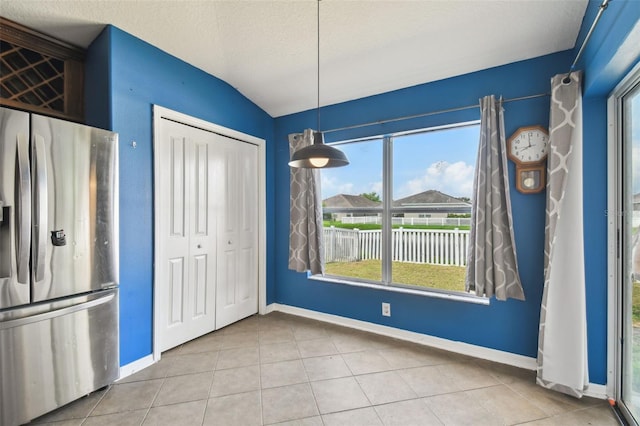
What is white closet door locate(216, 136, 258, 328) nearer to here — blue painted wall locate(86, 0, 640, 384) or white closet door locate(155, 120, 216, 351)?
white closet door locate(155, 120, 216, 351)

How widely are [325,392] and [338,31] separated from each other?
2.67 m

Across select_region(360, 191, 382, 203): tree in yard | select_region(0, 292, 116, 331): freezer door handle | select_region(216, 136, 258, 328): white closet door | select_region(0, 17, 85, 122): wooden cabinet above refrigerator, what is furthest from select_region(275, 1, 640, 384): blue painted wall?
select_region(0, 17, 85, 122): wooden cabinet above refrigerator

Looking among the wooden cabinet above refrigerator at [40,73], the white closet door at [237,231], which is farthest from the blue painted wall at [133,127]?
the white closet door at [237,231]

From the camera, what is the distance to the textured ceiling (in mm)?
1872

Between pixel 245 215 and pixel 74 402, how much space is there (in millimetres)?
2050

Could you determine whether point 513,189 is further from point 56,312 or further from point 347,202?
point 56,312

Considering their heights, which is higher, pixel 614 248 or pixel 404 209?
pixel 404 209

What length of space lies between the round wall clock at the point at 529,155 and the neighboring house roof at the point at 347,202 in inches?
49.7

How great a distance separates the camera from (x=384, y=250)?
2949 millimetres

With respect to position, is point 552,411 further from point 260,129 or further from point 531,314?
point 260,129

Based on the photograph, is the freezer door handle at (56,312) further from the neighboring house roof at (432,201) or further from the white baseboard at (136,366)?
the neighboring house roof at (432,201)

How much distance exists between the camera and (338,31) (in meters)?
2.13

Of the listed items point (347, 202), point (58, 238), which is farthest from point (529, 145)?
point (58, 238)

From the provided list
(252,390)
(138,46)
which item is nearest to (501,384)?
(252,390)
